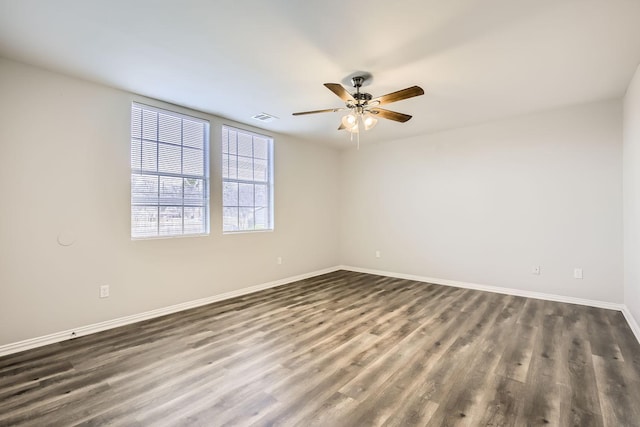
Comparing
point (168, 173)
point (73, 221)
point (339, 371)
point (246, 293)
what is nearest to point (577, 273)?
point (339, 371)

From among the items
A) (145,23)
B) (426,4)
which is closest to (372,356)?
(426,4)

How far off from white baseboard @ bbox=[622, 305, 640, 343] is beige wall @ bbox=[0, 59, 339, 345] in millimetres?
4657

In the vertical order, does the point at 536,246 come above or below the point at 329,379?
above

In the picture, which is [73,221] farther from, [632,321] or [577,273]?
[577,273]

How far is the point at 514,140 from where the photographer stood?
441 centimetres

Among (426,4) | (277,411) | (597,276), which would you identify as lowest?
(277,411)

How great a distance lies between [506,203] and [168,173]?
15.4 feet

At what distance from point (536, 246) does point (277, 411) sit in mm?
4128

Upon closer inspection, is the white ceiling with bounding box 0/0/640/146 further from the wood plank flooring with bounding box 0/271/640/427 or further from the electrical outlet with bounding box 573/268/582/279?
the wood plank flooring with bounding box 0/271/640/427

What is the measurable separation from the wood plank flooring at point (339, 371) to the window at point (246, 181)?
1490 mm

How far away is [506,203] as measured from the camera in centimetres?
450

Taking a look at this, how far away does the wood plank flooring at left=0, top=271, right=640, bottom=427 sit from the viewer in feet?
6.04

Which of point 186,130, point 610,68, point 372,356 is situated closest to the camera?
point 372,356

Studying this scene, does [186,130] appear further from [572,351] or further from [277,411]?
[572,351]
